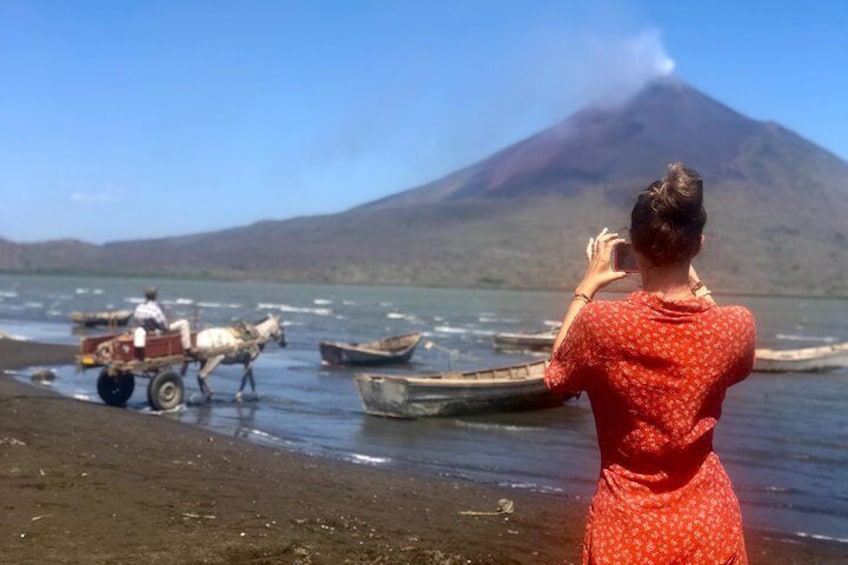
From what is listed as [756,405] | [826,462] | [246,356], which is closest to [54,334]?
[246,356]

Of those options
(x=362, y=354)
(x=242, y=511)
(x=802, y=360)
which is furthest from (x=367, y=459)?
(x=802, y=360)

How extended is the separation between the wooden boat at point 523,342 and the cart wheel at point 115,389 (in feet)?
75.8

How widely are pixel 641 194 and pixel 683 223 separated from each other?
158mm

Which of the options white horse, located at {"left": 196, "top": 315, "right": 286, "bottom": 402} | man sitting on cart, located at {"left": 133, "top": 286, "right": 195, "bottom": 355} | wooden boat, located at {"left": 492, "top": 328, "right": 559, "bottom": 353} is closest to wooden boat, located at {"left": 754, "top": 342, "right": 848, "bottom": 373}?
wooden boat, located at {"left": 492, "top": 328, "right": 559, "bottom": 353}

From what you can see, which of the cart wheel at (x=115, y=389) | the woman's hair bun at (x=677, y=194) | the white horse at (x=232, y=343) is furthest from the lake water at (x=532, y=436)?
the woman's hair bun at (x=677, y=194)

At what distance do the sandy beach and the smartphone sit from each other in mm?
4231

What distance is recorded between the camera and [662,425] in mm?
2645

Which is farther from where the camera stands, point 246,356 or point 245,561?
point 246,356

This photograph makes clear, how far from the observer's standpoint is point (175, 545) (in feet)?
20.8

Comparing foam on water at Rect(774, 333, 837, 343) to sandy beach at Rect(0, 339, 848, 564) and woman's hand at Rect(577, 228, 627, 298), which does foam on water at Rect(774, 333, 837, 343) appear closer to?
sandy beach at Rect(0, 339, 848, 564)

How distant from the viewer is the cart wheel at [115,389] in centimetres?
1705

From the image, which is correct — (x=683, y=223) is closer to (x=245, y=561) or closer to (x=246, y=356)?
(x=245, y=561)

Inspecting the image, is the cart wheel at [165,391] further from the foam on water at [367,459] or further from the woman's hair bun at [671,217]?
the woman's hair bun at [671,217]

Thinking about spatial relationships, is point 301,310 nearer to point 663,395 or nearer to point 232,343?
point 232,343
